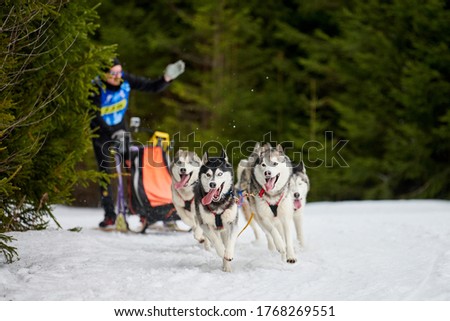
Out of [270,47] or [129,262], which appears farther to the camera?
[270,47]

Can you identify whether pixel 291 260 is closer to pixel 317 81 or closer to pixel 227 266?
pixel 227 266

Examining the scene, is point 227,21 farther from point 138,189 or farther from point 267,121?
point 138,189

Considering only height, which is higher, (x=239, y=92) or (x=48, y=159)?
(x=239, y=92)

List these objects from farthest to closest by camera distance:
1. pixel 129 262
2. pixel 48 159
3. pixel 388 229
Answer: pixel 388 229 < pixel 48 159 < pixel 129 262

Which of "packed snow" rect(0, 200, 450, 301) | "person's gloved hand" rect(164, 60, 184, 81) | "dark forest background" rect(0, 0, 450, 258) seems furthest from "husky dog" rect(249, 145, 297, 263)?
"dark forest background" rect(0, 0, 450, 258)

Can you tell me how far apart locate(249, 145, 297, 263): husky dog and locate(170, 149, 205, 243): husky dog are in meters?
0.83

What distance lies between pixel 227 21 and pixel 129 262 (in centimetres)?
1101

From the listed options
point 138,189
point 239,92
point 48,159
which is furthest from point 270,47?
point 48,159

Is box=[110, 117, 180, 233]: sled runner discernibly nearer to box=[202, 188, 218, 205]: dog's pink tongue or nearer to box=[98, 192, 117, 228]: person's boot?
box=[98, 192, 117, 228]: person's boot

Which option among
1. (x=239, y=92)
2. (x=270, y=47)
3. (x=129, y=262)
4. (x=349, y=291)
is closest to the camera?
(x=349, y=291)

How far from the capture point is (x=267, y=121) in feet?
54.5

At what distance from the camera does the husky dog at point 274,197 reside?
5.75 m

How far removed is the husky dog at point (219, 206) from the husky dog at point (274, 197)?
40 centimetres

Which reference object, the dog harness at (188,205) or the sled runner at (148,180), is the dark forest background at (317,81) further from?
the dog harness at (188,205)
